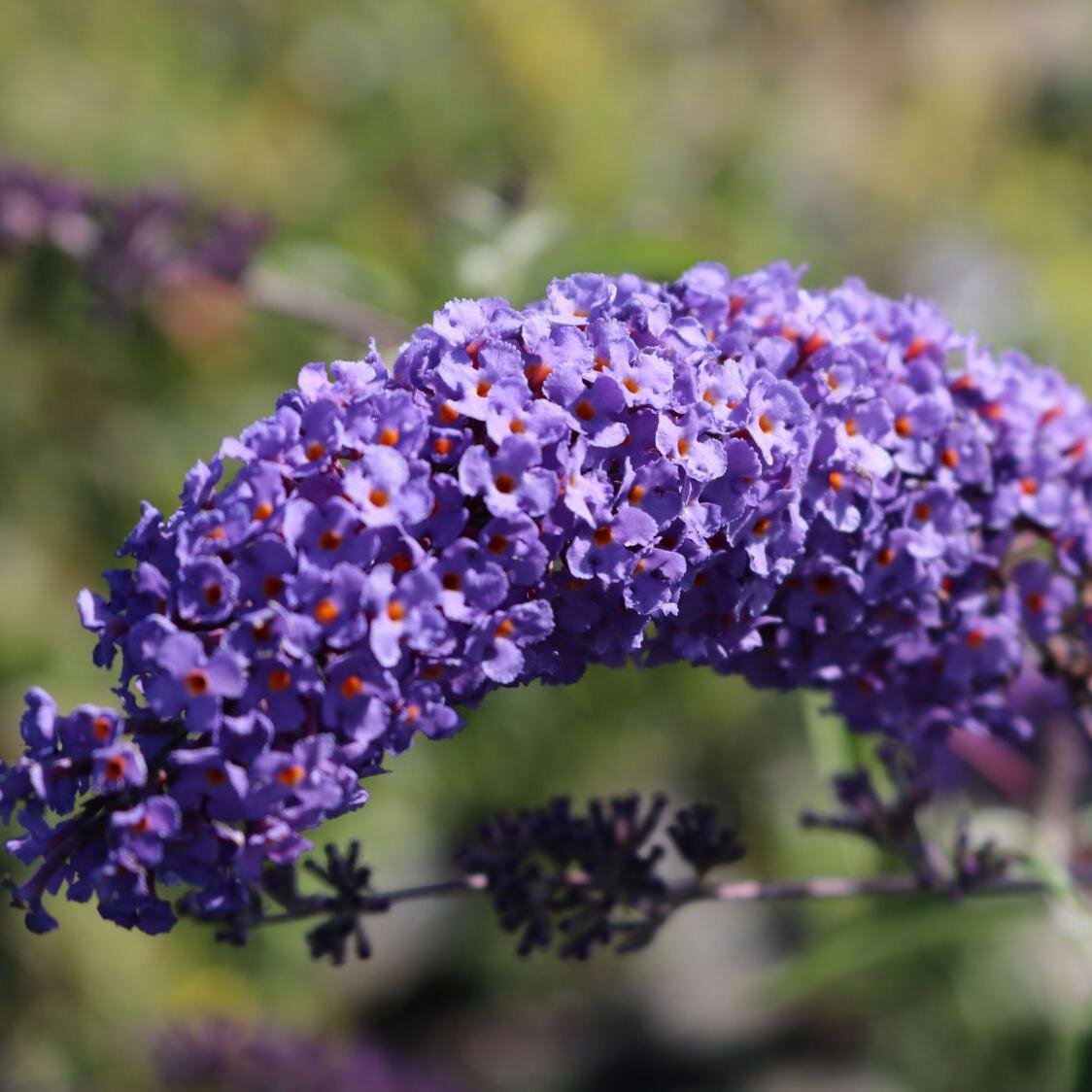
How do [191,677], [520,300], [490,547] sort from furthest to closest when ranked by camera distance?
1. [520,300]
2. [490,547]
3. [191,677]

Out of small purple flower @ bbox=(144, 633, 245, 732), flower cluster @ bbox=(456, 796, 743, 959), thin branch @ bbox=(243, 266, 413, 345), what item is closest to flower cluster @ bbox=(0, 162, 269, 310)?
thin branch @ bbox=(243, 266, 413, 345)

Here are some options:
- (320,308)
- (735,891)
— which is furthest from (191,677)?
(320,308)

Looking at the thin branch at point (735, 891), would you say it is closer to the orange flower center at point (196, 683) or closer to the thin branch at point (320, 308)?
the orange flower center at point (196, 683)

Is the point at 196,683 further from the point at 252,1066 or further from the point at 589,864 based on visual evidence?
the point at 252,1066

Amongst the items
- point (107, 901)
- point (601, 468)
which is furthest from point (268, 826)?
point (601, 468)

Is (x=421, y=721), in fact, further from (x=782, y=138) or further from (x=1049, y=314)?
(x=782, y=138)

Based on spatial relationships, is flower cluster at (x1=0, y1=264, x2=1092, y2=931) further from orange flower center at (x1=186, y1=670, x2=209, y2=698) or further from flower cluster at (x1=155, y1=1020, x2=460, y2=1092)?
flower cluster at (x1=155, y1=1020, x2=460, y2=1092)

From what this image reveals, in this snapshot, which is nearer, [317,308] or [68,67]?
[317,308]

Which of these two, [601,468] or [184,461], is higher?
[184,461]
